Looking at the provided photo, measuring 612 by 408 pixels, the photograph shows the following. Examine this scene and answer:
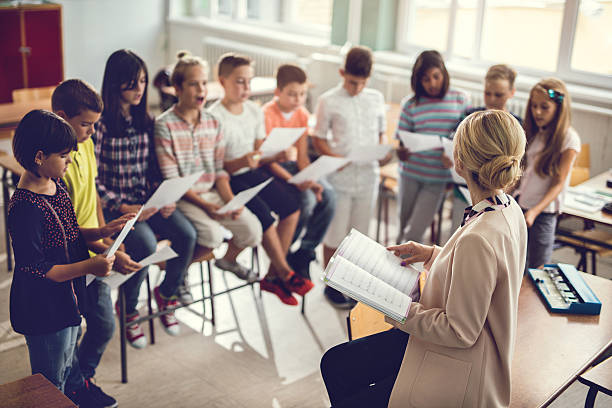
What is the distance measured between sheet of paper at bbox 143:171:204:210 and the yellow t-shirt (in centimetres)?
27

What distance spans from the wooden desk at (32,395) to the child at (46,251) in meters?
0.34

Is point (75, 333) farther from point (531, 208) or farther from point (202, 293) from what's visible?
point (531, 208)

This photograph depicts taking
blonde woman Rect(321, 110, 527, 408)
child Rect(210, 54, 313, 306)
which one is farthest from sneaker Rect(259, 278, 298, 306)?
blonde woman Rect(321, 110, 527, 408)

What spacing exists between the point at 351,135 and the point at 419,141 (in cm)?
41

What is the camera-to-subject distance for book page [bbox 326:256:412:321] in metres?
1.78

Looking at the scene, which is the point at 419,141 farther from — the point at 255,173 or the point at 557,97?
the point at 255,173

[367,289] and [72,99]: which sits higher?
[72,99]

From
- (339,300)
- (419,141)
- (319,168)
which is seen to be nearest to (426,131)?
(419,141)

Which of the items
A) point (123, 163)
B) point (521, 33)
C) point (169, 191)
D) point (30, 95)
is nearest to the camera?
point (169, 191)

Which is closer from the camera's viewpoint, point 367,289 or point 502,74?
point 367,289

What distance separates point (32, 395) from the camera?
177 centimetres

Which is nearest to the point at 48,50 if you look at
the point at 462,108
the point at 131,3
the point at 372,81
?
the point at 131,3

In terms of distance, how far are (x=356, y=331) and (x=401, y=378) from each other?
0.45 m

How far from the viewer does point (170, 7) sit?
26.4 ft
